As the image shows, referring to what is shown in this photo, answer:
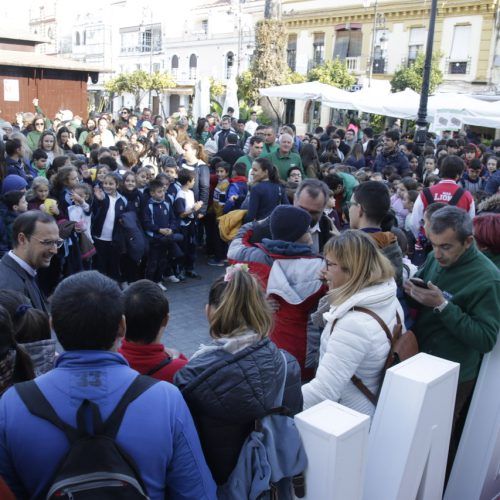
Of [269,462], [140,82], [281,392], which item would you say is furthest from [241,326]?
[140,82]

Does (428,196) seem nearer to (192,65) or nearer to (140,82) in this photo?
(140,82)

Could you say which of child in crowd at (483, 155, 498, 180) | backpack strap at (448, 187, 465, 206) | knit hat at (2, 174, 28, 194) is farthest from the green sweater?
child in crowd at (483, 155, 498, 180)

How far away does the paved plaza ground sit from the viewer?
6095 millimetres

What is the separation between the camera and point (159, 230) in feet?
24.1

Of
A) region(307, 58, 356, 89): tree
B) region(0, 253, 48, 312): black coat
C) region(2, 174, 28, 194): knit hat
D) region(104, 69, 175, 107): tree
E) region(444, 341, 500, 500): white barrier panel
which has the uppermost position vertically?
region(307, 58, 356, 89): tree

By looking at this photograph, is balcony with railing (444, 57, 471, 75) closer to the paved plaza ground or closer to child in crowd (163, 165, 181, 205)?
the paved plaza ground

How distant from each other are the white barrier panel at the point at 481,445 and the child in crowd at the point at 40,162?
677 cm

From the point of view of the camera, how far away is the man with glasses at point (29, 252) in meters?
3.49

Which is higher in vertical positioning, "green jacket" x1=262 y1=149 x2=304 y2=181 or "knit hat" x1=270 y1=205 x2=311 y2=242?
"knit hat" x1=270 y1=205 x2=311 y2=242

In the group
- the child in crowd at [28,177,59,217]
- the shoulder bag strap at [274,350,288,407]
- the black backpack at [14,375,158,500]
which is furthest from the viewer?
the child in crowd at [28,177,59,217]

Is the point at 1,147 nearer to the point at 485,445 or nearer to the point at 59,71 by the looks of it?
the point at 485,445

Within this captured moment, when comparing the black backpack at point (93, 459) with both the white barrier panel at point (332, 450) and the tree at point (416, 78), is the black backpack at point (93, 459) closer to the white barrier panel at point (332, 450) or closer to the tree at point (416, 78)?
the white barrier panel at point (332, 450)

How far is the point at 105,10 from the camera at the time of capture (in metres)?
64.4

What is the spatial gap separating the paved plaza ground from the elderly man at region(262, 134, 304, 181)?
1775 millimetres
